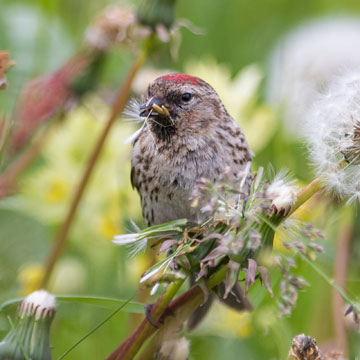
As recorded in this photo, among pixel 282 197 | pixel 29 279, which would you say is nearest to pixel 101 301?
pixel 282 197

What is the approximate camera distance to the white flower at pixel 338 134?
2041 mm

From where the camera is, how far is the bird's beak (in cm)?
259

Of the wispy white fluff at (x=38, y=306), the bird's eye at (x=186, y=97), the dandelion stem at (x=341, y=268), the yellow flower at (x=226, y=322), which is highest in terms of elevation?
the bird's eye at (x=186, y=97)

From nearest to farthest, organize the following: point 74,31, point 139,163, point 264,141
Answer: point 139,163 < point 264,141 < point 74,31

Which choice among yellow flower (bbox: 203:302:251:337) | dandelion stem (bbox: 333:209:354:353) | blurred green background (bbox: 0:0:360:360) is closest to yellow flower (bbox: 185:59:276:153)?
blurred green background (bbox: 0:0:360:360)

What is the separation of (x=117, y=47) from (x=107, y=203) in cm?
63

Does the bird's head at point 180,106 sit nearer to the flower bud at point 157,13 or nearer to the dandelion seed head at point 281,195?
the flower bud at point 157,13

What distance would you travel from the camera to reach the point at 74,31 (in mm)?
4578

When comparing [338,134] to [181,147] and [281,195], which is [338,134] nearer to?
[281,195]

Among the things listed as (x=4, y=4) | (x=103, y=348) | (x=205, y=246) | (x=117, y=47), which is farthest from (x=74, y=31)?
(x=205, y=246)

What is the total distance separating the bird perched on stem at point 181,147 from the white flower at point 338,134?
422mm

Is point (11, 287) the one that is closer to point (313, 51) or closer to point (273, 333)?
point (273, 333)

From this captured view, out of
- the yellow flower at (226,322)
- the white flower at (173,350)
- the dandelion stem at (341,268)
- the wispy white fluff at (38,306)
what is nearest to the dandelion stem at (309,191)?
the white flower at (173,350)

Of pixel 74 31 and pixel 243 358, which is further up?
pixel 74 31
